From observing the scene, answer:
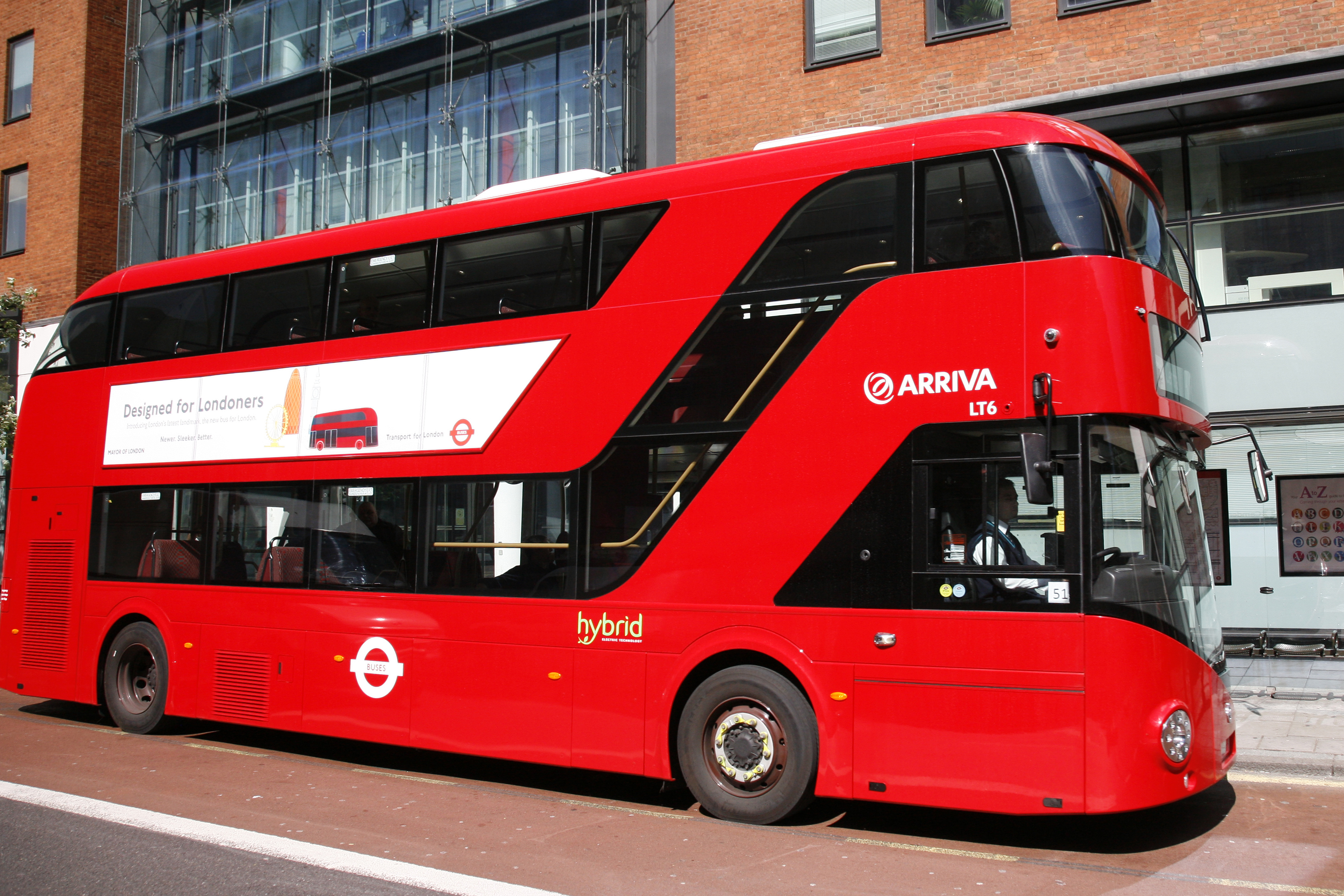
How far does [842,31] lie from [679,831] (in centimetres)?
1115

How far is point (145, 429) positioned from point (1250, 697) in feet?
37.5

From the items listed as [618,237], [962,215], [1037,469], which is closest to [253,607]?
[618,237]

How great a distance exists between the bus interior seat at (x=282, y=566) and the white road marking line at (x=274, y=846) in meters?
2.32

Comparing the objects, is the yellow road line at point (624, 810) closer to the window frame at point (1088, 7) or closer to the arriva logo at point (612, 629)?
the arriva logo at point (612, 629)

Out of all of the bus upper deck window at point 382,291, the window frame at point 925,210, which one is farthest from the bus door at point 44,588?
the window frame at point 925,210

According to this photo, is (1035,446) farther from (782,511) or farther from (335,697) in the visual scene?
(335,697)

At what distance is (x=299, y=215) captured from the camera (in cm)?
2078

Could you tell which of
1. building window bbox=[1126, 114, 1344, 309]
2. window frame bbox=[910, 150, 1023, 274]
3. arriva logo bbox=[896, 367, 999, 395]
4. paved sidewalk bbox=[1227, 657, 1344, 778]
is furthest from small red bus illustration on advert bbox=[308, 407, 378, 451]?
building window bbox=[1126, 114, 1344, 309]

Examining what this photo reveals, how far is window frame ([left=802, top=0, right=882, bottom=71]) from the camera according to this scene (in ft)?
46.8

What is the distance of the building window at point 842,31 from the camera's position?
14.3 meters

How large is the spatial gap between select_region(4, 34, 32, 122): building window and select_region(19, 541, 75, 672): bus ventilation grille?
16570 mm

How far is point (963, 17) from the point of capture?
539 inches

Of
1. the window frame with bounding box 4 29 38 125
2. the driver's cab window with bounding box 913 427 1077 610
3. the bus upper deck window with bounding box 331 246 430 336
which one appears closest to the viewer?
the driver's cab window with bounding box 913 427 1077 610

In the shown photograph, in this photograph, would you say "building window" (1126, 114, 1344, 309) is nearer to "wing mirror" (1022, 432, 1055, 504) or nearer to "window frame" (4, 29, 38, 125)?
"wing mirror" (1022, 432, 1055, 504)
